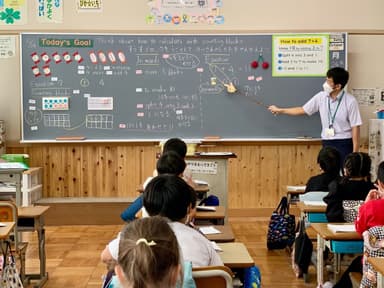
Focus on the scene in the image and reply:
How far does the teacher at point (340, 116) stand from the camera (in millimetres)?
5918

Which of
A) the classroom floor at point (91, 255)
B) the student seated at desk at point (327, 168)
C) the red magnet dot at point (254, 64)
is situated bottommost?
the classroom floor at point (91, 255)

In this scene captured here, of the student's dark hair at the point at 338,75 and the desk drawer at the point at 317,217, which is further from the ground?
the student's dark hair at the point at 338,75

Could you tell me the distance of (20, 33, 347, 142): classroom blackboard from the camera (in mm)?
6785

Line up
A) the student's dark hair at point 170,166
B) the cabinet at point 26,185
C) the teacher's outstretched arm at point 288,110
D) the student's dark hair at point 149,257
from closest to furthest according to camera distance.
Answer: the student's dark hair at point 149,257, the student's dark hair at point 170,166, the cabinet at point 26,185, the teacher's outstretched arm at point 288,110

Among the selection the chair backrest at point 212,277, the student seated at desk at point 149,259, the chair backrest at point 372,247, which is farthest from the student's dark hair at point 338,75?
Result: the student seated at desk at point 149,259

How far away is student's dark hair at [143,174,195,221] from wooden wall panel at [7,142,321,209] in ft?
14.6

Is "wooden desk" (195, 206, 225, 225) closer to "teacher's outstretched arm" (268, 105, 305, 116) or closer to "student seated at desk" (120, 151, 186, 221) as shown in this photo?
"student seated at desk" (120, 151, 186, 221)

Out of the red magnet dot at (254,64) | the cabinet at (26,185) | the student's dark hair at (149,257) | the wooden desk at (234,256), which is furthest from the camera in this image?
the red magnet dot at (254,64)

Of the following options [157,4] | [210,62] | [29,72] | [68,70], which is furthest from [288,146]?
[29,72]

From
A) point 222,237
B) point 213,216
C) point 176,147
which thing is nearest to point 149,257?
point 222,237

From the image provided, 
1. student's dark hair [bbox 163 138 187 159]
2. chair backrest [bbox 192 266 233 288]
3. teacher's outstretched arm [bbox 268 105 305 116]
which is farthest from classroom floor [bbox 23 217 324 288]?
chair backrest [bbox 192 266 233 288]

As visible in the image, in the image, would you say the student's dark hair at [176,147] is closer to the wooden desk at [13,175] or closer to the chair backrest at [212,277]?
the wooden desk at [13,175]

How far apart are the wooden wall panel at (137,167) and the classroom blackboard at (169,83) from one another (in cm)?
15

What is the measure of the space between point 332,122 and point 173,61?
2.00m
